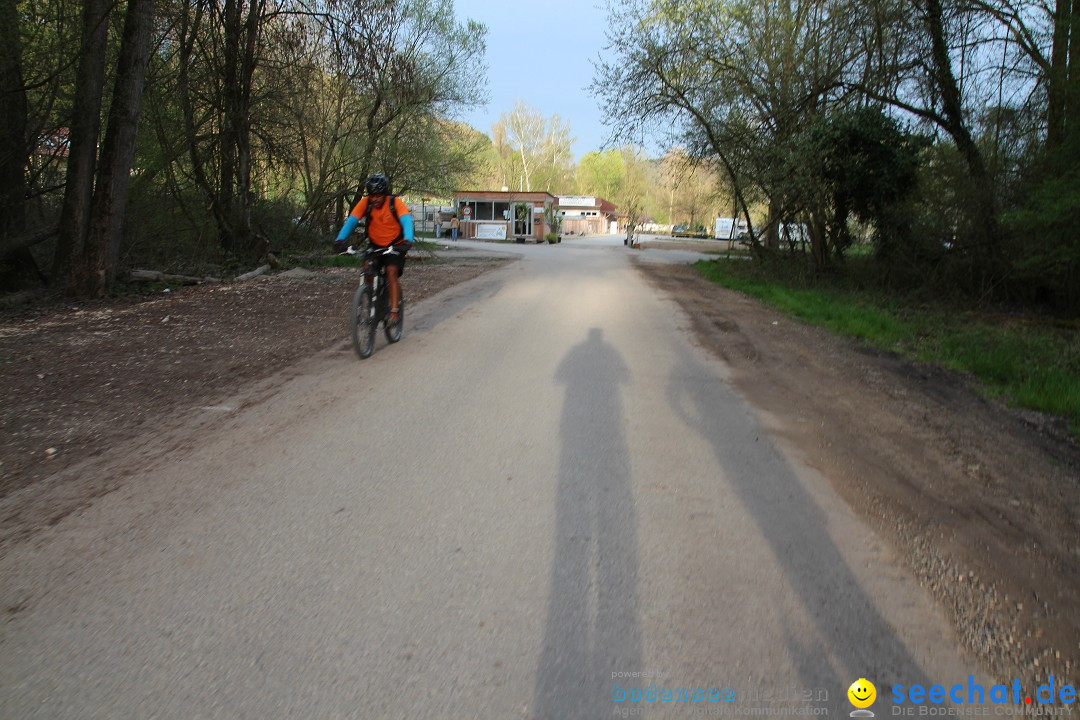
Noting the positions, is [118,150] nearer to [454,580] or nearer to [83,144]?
[83,144]

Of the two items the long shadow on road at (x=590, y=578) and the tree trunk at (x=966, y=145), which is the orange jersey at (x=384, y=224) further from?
the tree trunk at (x=966, y=145)

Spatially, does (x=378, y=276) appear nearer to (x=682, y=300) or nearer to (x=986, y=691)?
(x=986, y=691)

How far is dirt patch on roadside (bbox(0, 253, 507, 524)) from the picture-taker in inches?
206

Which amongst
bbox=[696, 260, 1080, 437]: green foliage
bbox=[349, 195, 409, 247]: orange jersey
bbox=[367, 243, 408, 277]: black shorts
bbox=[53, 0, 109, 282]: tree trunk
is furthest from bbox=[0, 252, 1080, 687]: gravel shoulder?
bbox=[349, 195, 409, 247]: orange jersey

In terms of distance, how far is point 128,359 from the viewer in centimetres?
795

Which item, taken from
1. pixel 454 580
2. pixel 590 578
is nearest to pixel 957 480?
pixel 590 578

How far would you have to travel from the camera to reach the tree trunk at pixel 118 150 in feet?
39.0

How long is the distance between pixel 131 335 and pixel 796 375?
27.1ft

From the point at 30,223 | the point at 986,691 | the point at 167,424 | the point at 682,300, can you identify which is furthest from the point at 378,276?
the point at 30,223

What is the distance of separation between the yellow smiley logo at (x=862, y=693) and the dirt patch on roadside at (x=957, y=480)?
52cm

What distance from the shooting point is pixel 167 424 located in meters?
5.63

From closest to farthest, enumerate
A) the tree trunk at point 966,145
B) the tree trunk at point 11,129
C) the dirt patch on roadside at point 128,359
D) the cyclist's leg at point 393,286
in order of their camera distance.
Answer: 1. the dirt patch on roadside at point 128,359
2. the cyclist's leg at point 393,286
3. the tree trunk at point 11,129
4. the tree trunk at point 966,145

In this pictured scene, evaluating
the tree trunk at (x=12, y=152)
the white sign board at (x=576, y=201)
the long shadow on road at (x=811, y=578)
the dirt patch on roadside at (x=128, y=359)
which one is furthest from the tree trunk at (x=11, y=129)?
the white sign board at (x=576, y=201)

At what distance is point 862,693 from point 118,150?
523 inches
